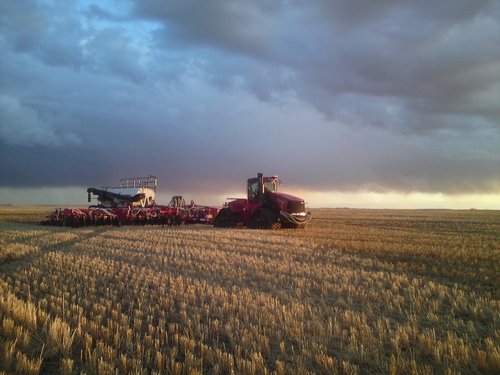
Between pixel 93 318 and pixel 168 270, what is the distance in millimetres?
3645

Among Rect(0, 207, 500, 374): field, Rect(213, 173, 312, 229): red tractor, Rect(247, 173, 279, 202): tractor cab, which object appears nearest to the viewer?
Rect(0, 207, 500, 374): field

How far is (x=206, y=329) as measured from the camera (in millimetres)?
5012

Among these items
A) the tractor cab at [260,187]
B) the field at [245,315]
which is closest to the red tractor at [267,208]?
the tractor cab at [260,187]

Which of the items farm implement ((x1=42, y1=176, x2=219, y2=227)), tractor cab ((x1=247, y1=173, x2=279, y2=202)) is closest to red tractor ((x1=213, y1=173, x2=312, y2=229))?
tractor cab ((x1=247, y1=173, x2=279, y2=202))

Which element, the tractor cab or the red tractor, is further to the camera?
the tractor cab

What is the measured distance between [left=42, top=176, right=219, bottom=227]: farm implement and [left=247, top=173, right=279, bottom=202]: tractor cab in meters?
5.68

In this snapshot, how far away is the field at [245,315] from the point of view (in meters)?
4.16

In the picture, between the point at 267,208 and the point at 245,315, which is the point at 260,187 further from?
the point at 245,315

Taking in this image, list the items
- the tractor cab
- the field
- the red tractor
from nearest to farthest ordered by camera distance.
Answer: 1. the field
2. the red tractor
3. the tractor cab

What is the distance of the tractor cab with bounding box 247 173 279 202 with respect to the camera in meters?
20.4

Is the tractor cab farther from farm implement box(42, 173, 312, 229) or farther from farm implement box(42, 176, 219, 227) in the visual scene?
farm implement box(42, 176, 219, 227)

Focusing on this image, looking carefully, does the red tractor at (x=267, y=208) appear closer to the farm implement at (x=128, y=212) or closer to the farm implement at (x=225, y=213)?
the farm implement at (x=225, y=213)

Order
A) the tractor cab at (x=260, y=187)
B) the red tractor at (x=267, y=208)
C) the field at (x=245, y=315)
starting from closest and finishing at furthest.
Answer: the field at (x=245, y=315) < the red tractor at (x=267, y=208) < the tractor cab at (x=260, y=187)

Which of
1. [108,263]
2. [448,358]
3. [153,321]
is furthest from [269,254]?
[448,358]
